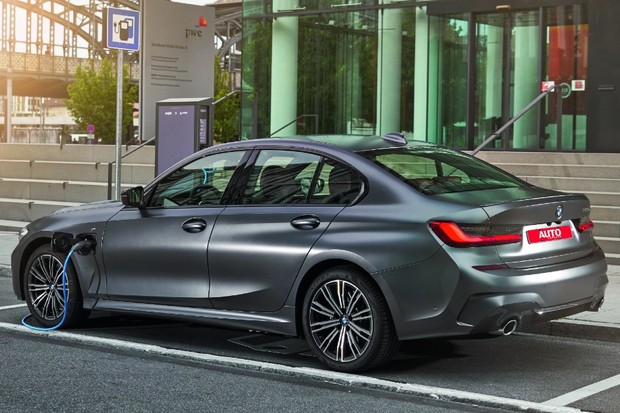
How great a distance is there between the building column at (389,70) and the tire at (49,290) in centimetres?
1347

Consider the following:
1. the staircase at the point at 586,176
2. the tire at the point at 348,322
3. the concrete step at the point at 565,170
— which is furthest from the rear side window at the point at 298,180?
the concrete step at the point at 565,170

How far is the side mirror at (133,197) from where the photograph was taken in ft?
27.5

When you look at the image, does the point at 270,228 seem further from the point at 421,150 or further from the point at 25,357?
the point at 25,357

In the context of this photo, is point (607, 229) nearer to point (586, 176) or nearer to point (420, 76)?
point (586, 176)

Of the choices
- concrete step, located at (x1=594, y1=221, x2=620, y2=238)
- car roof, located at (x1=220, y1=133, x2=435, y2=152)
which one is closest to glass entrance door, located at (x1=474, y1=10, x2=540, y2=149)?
concrete step, located at (x1=594, y1=221, x2=620, y2=238)

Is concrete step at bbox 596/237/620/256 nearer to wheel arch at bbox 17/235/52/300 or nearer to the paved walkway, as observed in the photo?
the paved walkway

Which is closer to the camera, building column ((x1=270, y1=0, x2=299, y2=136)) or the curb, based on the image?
the curb

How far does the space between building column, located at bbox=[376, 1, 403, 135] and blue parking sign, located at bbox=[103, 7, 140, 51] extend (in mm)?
8684

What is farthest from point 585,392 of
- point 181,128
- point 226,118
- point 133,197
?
point 226,118

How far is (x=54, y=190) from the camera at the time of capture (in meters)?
20.3

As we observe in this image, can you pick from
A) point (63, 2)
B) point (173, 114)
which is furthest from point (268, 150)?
point (63, 2)

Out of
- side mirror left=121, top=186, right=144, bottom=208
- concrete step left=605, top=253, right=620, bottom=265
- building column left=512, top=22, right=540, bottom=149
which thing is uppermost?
building column left=512, top=22, right=540, bottom=149

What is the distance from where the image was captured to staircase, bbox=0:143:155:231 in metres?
19.8

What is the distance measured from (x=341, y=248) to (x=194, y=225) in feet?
4.33
